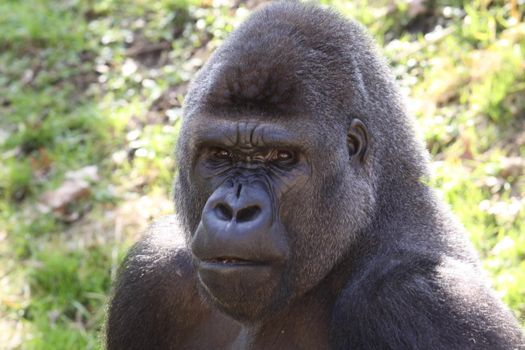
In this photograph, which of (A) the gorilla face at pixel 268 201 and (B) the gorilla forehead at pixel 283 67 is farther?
(B) the gorilla forehead at pixel 283 67

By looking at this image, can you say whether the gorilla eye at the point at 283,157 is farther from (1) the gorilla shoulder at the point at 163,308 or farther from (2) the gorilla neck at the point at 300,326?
(1) the gorilla shoulder at the point at 163,308

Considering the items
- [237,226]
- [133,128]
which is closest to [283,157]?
[237,226]

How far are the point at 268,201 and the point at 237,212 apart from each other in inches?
6.9

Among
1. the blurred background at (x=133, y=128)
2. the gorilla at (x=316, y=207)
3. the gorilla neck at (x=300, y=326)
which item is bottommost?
the blurred background at (x=133, y=128)

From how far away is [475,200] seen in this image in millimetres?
6195

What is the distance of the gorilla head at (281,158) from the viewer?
393 cm

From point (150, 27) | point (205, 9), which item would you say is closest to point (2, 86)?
point (150, 27)

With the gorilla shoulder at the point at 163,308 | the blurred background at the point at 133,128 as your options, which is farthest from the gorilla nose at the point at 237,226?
the blurred background at the point at 133,128

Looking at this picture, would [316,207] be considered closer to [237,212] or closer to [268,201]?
[268,201]

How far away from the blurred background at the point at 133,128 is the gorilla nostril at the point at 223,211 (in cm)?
197

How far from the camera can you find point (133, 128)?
26.2 feet

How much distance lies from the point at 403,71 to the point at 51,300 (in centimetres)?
313

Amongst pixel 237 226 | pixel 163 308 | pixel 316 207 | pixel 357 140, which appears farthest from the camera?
pixel 163 308

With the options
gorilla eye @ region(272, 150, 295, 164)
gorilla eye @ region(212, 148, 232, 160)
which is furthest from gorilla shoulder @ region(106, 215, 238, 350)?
gorilla eye @ region(272, 150, 295, 164)
